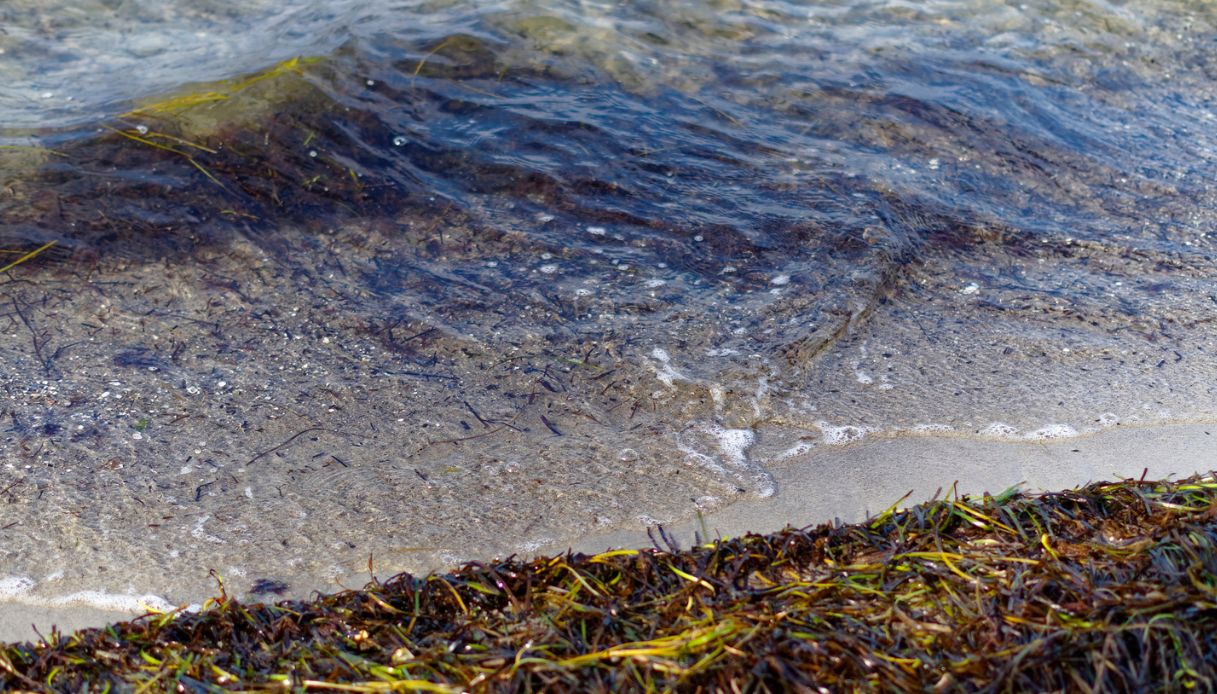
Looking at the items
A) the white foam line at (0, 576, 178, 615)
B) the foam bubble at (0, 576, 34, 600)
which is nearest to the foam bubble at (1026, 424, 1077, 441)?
the white foam line at (0, 576, 178, 615)

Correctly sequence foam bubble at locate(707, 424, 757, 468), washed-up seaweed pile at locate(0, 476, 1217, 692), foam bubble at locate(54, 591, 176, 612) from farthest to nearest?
foam bubble at locate(707, 424, 757, 468) < foam bubble at locate(54, 591, 176, 612) < washed-up seaweed pile at locate(0, 476, 1217, 692)

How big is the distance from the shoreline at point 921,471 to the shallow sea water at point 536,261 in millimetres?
71

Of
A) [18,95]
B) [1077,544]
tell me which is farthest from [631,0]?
[1077,544]

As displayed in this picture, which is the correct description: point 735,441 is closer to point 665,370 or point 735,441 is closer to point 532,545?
point 665,370

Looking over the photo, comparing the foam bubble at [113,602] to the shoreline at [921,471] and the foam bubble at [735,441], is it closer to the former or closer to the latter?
the shoreline at [921,471]

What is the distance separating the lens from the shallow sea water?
288 centimetres

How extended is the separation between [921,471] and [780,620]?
1042 millimetres

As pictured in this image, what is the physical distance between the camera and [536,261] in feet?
13.9

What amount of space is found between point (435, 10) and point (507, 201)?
2.35 metres

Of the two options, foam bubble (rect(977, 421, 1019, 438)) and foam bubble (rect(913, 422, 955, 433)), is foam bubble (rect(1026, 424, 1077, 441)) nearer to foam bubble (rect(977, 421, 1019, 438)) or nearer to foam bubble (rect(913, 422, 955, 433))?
foam bubble (rect(977, 421, 1019, 438))

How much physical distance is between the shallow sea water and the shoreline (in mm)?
71

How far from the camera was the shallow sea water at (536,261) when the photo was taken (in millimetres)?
2883

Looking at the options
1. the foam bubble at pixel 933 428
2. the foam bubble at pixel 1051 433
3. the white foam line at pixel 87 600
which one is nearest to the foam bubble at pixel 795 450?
the foam bubble at pixel 933 428

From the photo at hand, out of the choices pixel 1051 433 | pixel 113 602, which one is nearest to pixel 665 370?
pixel 1051 433
